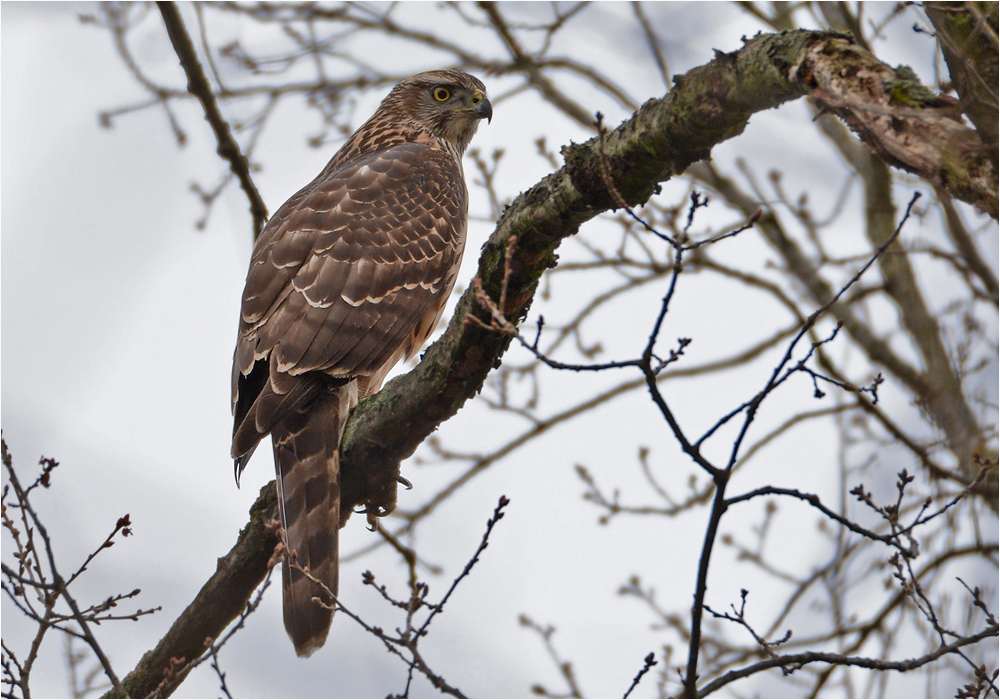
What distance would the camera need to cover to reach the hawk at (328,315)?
3.72 metres

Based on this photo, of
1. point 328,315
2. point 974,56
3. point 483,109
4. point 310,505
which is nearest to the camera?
point 974,56

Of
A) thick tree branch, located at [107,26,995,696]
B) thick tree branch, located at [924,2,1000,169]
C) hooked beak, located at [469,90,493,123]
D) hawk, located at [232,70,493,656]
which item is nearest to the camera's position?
thick tree branch, located at [924,2,1000,169]

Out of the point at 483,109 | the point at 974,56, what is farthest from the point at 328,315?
the point at 974,56

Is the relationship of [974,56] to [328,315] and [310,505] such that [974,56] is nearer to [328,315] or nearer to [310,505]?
[328,315]

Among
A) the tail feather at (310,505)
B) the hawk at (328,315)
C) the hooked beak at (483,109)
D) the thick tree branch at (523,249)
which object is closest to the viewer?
the thick tree branch at (523,249)

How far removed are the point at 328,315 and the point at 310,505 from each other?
0.85m

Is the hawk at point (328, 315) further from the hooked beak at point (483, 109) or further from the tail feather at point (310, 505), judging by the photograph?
the hooked beak at point (483, 109)

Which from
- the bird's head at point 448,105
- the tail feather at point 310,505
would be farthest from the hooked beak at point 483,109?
the tail feather at point 310,505

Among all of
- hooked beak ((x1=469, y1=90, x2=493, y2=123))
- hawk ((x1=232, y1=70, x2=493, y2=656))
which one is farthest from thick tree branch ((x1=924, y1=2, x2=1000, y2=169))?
hooked beak ((x1=469, y1=90, x2=493, y2=123))

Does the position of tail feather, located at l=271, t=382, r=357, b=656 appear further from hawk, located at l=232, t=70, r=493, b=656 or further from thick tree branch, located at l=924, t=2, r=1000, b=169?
thick tree branch, located at l=924, t=2, r=1000, b=169

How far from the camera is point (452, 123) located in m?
6.04

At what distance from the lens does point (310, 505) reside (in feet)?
12.3

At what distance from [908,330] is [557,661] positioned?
131 inches

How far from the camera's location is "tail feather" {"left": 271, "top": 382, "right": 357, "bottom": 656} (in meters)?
3.42
